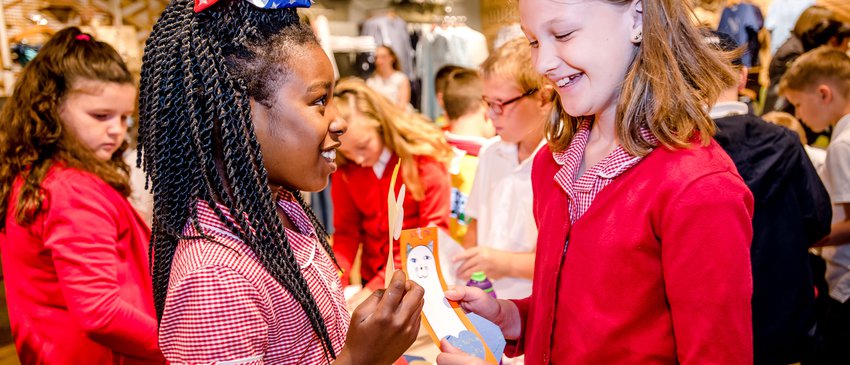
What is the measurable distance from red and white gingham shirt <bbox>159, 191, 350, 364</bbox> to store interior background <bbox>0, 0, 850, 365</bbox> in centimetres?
265

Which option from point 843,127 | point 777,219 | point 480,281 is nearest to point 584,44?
point 480,281

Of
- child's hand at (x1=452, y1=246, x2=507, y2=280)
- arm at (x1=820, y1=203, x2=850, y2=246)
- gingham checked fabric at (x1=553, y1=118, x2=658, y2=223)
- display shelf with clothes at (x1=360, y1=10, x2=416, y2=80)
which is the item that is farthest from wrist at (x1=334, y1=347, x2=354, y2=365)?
display shelf with clothes at (x1=360, y1=10, x2=416, y2=80)

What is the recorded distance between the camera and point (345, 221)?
8.56ft

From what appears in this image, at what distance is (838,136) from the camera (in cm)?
239

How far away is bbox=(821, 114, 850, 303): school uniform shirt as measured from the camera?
2.31 metres

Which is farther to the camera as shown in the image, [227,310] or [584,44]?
[584,44]

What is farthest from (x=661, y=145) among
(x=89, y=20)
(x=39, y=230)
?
(x=89, y=20)

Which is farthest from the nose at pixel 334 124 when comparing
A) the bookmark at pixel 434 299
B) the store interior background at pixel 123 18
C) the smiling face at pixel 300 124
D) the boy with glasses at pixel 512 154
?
the store interior background at pixel 123 18

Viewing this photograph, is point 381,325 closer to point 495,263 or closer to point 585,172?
point 585,172

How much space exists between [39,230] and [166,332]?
942 millimetres

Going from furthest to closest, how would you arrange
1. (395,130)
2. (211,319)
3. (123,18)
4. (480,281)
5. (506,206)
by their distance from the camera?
(123,18) → (395,130) → (506,206) → (480,281) → (211,319)

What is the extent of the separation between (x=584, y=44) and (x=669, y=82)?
0.16 metres

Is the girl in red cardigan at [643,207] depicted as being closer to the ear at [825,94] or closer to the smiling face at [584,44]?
the smiling face at [584,44]

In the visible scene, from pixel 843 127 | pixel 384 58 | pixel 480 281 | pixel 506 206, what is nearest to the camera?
pixel 480 281
